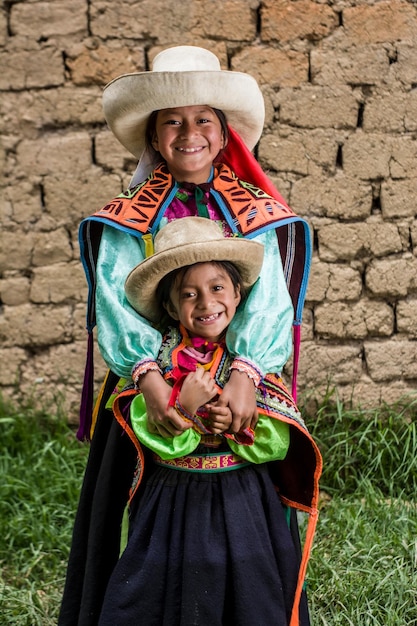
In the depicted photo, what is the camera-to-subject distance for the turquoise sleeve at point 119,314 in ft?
7.23

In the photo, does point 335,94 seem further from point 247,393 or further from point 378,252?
point 247,393

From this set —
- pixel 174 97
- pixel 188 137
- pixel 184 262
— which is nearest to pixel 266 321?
pixel 184 262

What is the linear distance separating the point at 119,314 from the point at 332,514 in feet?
5.69

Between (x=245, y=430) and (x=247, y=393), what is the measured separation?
10 cm

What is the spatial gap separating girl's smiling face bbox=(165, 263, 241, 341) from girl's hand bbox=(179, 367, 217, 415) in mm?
160

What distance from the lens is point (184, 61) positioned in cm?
232

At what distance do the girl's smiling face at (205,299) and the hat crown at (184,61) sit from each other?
1.95ft

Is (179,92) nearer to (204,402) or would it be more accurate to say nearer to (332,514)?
(204,402)

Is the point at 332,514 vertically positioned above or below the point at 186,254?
below

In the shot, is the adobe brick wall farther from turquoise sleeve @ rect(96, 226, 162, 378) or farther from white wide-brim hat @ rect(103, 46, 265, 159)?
turquoise sleeve @ rect(96, 226, 162, 378)

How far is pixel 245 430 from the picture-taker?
2.13 metres

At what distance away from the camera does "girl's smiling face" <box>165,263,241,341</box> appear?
2.14m

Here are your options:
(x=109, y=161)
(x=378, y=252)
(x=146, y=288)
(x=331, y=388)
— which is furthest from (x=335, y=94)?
(x=146, y=288)

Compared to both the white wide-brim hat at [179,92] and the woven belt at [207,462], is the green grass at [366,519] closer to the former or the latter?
the woven belt at [207,462]
